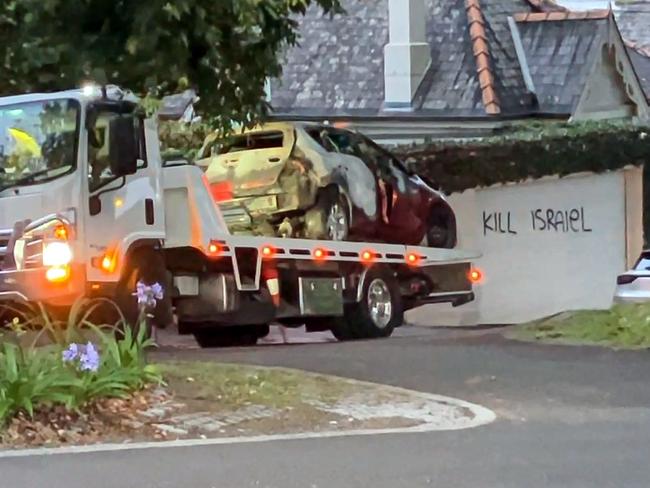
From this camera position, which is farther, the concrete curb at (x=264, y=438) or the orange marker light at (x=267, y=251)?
the orange marker light at (x=267, y=251)

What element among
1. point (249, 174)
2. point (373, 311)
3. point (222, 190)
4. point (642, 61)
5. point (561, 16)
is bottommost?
point (373, 311)

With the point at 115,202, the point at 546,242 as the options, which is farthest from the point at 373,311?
the point at 546,242

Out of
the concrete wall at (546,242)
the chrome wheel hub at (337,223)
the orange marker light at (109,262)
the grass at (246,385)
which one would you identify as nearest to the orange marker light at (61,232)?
the orange marker light at (109,262)

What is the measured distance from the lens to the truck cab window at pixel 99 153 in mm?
13445

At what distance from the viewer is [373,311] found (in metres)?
17.6

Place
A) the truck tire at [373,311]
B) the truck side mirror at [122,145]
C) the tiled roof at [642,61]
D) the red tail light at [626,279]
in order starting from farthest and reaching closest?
the tiled roof at [642,61] < the truck tire at [373,311] < the red tail light at [626,279] < the truck side mirror at [122,145]

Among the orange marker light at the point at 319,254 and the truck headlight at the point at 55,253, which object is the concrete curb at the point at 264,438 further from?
the orange marker light at the point at 319,254

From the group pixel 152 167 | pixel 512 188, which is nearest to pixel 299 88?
pixel 512 188

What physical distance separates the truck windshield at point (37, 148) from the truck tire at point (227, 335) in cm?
484

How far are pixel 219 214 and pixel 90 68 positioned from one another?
306 cm

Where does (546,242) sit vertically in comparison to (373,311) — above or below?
above

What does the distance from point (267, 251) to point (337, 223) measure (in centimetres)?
126

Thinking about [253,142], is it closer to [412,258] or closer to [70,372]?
[412,258]

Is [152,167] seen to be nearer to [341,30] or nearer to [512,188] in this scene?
[512,188]
